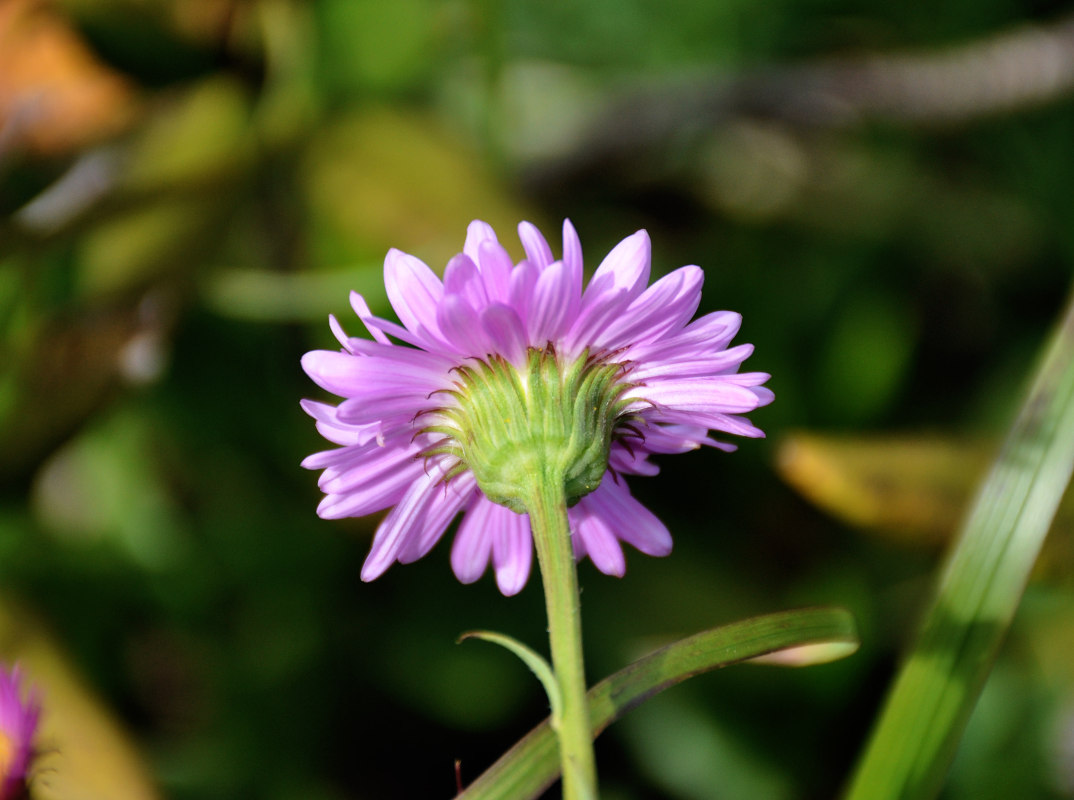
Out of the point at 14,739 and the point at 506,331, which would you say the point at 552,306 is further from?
the point at 14,739

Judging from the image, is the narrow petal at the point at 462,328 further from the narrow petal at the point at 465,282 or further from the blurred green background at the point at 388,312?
the blurred green background at the point at 388,312

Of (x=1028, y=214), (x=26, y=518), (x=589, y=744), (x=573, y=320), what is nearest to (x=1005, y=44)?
(x=1028, y=214)

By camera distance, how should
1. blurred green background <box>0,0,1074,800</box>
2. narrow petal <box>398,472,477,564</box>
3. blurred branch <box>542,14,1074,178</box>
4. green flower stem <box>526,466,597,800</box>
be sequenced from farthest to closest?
blurred branch <box>542,14,1074,178</box> → blurred green background <box>0,0,1074,800</box> → narrow petal <box>398,472,477,564</box> → green flower stem <box>526,466,597,800</box>

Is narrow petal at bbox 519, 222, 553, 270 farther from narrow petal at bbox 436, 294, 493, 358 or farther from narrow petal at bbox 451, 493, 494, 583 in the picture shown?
narrow petal at bbox 451, 493, 494, 583

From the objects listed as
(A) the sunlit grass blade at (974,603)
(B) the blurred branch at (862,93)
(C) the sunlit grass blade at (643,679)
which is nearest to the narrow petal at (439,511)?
(C) the sunlit grass blade at (643,679)

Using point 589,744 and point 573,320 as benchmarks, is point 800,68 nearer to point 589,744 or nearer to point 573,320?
point 573,320

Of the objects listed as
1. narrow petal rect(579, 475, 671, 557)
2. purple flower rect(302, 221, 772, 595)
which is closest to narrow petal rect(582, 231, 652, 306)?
purple flower rect(302, 221, 772, 595)
